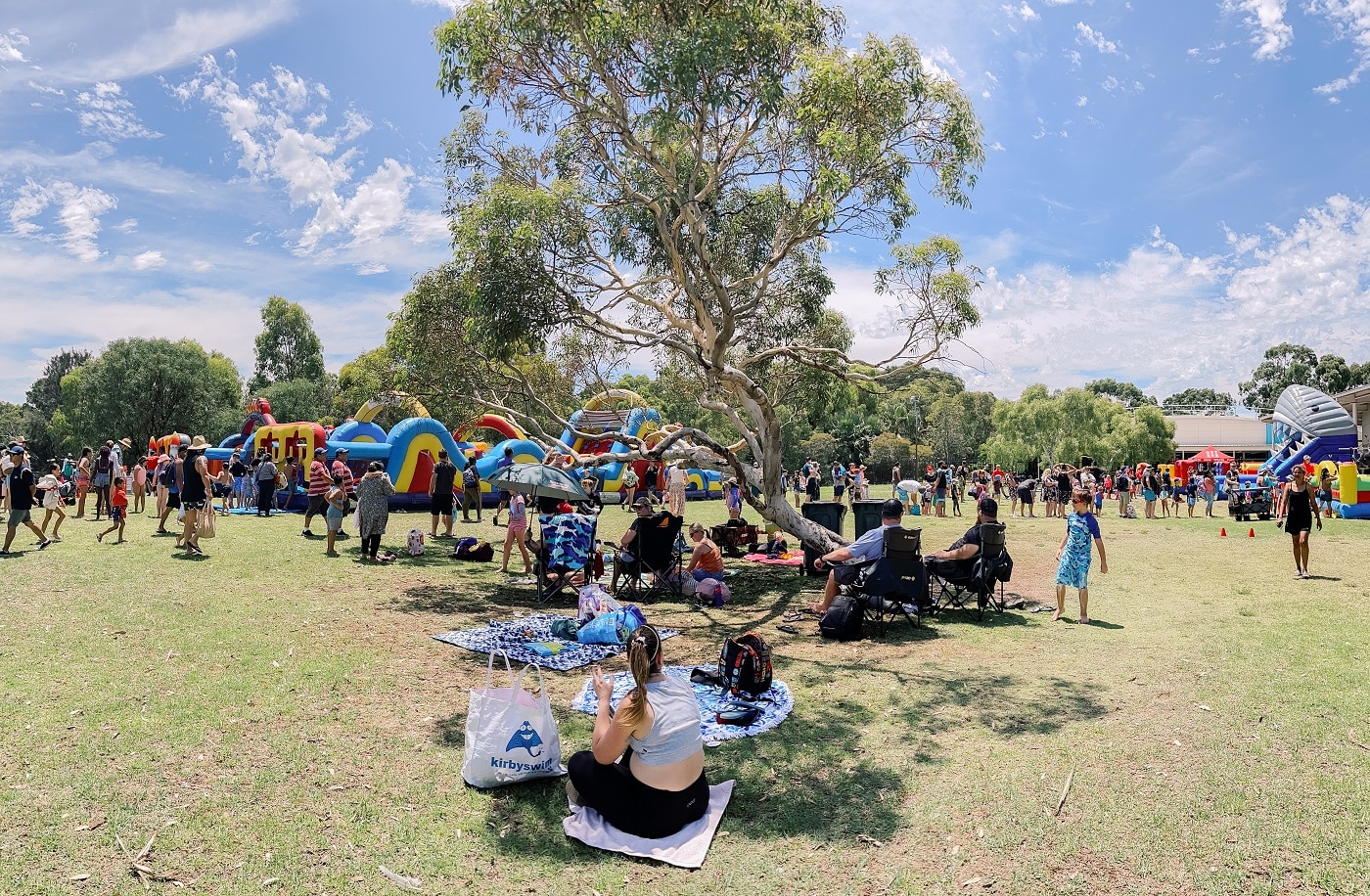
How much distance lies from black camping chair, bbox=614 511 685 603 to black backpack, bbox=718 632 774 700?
12.6ft

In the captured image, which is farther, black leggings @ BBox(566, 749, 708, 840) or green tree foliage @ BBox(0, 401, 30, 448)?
green tree foliage @ BBox(0, 401, 30, 448)

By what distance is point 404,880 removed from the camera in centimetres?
356

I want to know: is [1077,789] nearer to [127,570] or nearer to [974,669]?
[974,669]

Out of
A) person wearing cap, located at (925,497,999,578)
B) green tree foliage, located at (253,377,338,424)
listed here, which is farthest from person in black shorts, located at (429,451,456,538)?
green tree foliage, located at (253,377,338,424)

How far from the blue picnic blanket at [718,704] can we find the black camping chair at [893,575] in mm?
2067

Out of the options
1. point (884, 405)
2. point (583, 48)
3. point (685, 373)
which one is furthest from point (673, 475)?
point (884, 405)

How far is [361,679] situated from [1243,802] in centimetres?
575

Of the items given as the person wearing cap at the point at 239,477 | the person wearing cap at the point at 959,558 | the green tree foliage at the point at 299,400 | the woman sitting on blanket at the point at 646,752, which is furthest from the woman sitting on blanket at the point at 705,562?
the green tree foliage at the point at 299,400

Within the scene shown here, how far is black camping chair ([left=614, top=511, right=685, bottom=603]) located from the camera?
10.1 m

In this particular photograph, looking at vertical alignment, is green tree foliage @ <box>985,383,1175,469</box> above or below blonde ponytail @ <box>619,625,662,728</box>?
above

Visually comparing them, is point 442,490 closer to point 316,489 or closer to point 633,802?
point 316,489

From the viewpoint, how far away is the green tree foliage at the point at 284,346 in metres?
60.7

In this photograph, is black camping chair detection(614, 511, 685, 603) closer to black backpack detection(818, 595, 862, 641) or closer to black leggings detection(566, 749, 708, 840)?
black backpack detection(818, 595, 862, 641)

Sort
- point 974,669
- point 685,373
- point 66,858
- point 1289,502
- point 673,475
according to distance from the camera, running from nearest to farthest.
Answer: point 66,858 → point 974,669 → point 1289,502 → point 685,373 → point 673,475
